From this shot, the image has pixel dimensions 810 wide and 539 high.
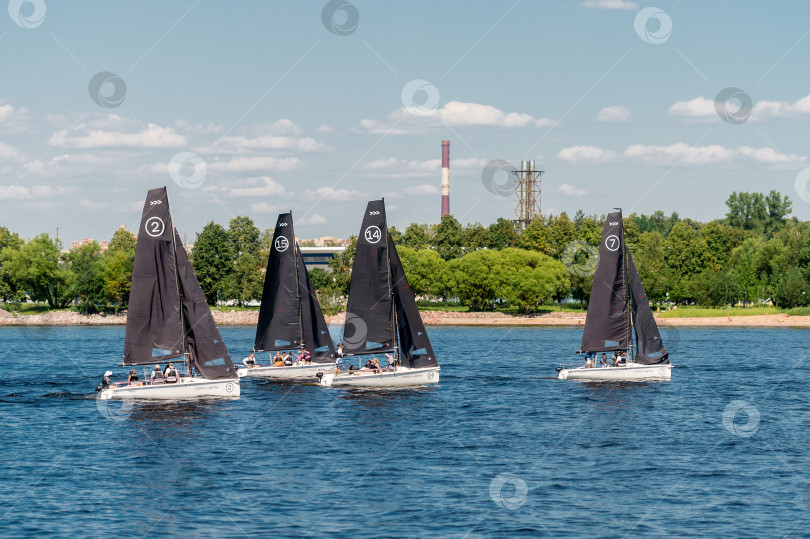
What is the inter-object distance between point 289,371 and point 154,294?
47.7 feet

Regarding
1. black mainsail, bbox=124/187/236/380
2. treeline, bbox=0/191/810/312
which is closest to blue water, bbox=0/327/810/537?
black mainsail, bbox=124/187/236/380

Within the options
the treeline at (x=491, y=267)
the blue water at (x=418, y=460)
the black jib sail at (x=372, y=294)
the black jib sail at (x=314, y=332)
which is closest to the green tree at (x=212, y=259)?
the treeline at (x=491, y=267)

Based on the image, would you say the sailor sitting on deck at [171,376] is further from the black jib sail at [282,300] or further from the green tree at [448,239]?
the green tree at [448,239]

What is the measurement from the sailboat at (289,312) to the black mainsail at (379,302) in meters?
7.48

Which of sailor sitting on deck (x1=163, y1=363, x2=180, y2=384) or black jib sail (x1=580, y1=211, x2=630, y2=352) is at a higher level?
black jib sail (x1=580, y1=211, x2=630, y2=352)

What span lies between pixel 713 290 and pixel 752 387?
10139 centimetres

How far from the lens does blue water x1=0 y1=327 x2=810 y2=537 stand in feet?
102

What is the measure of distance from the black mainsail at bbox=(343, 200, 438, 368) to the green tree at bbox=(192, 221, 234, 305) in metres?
125

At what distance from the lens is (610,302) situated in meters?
65.4

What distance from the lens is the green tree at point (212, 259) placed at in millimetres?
182125

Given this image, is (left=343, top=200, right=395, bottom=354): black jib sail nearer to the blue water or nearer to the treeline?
the blue water

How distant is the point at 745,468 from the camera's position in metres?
39.3

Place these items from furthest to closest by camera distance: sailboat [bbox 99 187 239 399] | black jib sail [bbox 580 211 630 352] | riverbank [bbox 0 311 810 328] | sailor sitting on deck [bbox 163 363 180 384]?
riverbank [bbox 0 311 810 328] → black jib sail [bbox 580 211 630 352] → sailboat [bbox 99 187 239 399] → sailor sitting on deck [bbox 163 363 180 384]

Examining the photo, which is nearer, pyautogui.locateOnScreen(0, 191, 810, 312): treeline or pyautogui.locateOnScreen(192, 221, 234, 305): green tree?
pyautogui.locateOnScreen(0, 191, 810, 312): treeline
